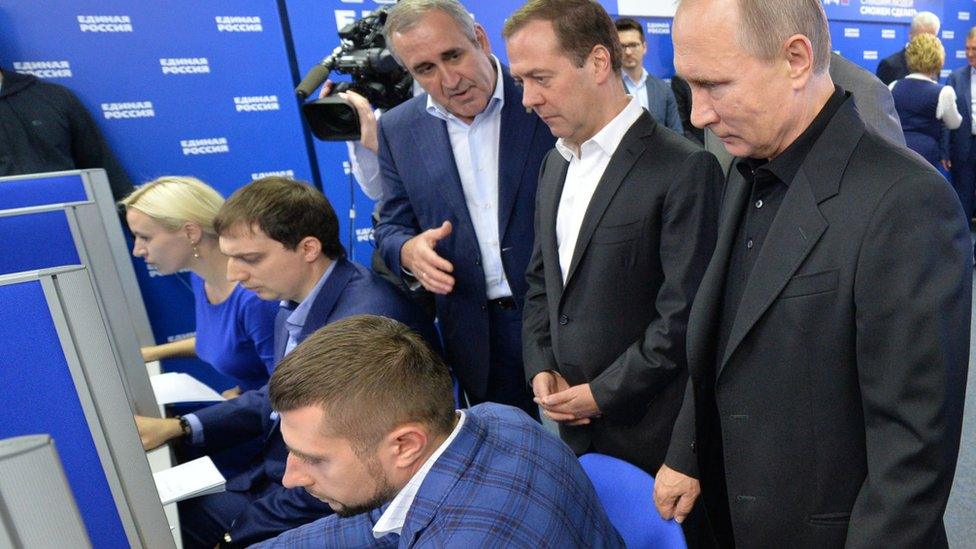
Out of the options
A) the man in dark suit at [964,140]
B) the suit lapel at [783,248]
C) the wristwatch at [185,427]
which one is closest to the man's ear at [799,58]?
the suit lapel at [783,248]

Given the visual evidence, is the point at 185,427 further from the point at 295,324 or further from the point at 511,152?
the point at 511,152

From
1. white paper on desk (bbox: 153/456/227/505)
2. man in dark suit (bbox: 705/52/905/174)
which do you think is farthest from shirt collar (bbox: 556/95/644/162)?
white paper on desk (bbox: 153/456/227/505)

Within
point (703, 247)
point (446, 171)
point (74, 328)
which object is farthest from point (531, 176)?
point (74, 328)

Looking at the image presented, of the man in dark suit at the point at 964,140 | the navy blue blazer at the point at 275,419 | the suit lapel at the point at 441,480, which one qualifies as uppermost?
the suit lapel at the point at 441,480

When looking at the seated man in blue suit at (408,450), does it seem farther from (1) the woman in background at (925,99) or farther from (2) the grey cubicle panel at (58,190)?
(1) the woman in background at (925,99)

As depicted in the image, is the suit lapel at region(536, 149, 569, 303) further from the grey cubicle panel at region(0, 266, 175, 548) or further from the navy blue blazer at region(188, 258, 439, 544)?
the grey cubicle panel at region(0, 266, 175, 548)

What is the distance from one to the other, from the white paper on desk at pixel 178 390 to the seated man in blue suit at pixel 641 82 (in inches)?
126

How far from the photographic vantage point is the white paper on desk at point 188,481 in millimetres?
1339

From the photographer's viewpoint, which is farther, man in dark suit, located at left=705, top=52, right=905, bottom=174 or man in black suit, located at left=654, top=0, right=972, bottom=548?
man in dark suit, located at left=705, top=52, right=905, bottom=174

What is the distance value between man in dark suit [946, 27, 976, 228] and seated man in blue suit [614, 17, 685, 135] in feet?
8.67

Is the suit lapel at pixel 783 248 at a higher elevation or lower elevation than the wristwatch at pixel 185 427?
higher

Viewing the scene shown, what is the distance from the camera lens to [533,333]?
162cm

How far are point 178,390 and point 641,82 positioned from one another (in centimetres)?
346

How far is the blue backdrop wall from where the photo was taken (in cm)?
308
